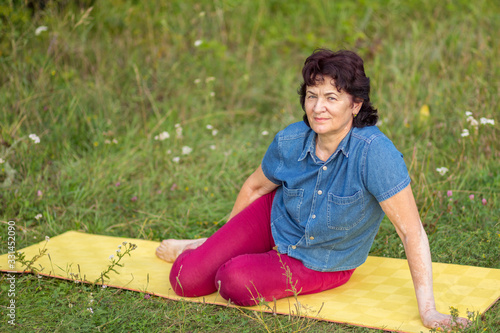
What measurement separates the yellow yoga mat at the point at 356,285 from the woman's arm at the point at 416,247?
0.09 meters

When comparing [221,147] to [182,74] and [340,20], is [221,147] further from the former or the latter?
[340,20]

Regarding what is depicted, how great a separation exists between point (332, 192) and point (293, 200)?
0.24 meters

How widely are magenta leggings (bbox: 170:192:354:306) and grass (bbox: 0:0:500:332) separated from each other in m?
0.12

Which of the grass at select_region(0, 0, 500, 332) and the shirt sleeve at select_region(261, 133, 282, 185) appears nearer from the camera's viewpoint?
the shirt sleeve at select_region(261, 133, 282, 185)

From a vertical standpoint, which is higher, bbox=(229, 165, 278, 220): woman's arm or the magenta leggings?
bbox=(229, 165, 278, 220): woman's arm

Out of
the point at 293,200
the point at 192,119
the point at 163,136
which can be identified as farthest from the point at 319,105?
the point at 192,119

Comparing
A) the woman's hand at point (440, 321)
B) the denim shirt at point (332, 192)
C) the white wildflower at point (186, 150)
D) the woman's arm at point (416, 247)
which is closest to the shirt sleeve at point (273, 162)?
the denim shirt at point (332, 192)

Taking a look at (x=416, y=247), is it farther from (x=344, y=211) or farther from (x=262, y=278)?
(x=262, y=278)

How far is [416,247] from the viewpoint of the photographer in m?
2.55

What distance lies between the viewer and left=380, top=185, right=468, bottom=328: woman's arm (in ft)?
8.37

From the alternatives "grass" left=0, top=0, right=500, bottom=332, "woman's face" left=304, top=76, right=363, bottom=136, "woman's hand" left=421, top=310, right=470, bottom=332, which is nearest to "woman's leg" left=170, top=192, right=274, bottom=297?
"grass" left=0, top=0, right=500, bottom=332

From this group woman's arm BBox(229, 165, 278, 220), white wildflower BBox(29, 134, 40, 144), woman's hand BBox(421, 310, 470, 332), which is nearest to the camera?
woman's hand BBox(421, 310, 470, 332)

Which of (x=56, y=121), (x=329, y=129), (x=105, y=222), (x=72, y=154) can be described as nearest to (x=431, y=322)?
(x=329, y=129)

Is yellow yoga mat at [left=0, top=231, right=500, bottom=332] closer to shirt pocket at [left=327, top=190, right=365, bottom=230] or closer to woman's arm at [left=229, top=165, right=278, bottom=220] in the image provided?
shirt pocket at [left=327, top=190, right=365, bottom=230]
